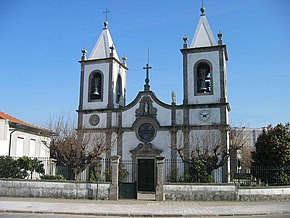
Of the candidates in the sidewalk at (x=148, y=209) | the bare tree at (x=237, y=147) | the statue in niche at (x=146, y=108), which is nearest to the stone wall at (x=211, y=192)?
the sidewalk at (x=148, y=209)

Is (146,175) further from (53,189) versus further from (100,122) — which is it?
(53,189)

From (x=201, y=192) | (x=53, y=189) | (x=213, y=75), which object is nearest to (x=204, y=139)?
(x=213, y=75)

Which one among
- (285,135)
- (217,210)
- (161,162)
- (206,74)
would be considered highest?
(206,74)

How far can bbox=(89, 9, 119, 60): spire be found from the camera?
28.1 m

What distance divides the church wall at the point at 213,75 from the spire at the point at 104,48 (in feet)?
23.2

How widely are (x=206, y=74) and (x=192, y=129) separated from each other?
15.7 feet

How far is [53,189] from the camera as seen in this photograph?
17594 mm

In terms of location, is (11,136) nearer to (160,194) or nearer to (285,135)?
(160,194)

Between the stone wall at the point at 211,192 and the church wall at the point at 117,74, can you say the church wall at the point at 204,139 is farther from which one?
the church wall at the point at 117,74

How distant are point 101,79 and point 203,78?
8775mm

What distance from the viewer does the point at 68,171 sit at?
23297mm

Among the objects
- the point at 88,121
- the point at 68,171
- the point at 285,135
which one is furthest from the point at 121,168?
the point at 285,135

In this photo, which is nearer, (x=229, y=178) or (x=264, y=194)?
(x=264, y=194)

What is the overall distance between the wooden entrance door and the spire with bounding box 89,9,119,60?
9.89 metres
